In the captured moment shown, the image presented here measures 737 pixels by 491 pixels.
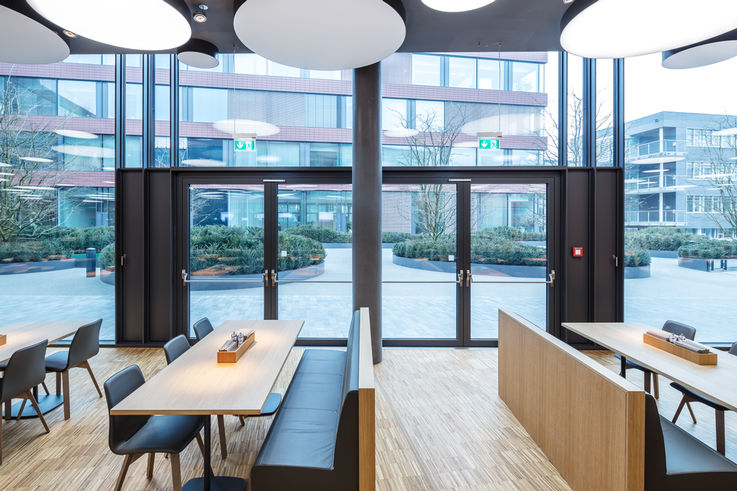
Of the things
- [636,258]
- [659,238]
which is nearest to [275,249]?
[636,258]

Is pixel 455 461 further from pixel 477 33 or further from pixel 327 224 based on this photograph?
pixel 477 33

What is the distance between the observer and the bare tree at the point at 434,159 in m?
5.41

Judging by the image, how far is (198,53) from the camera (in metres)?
3.93

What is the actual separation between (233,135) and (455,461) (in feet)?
15.3

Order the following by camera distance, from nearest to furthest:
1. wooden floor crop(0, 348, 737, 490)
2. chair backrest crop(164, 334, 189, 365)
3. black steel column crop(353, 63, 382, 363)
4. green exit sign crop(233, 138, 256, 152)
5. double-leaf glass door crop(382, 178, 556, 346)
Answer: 1. wooden floor crop(0, 348, 737, 490)
2. chair backrest crop(164, 334, 189, 365)
3. black steel column crop(353, 63, 382, 363)
4. green exit sign crop(233, 138, 256, 152)
5. double-leaf glass door crop(382, 178, 556, 346)

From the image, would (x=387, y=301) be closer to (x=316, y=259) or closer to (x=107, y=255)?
(x=316, y=259)

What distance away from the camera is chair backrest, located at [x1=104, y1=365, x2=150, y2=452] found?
2195mm

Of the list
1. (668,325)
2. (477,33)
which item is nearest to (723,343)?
(668,325)

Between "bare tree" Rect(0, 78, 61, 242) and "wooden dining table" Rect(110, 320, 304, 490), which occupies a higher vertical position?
"bare tree" Rect(0, 78, 61, 242)

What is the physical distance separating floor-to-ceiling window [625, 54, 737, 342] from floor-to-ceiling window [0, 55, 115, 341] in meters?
7.57

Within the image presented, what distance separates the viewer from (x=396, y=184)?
545 centimetres

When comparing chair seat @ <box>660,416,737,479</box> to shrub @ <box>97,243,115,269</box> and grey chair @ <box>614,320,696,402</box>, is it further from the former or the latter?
shrub @ <box>97,243,115,269</box>

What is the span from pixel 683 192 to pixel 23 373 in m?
7.70

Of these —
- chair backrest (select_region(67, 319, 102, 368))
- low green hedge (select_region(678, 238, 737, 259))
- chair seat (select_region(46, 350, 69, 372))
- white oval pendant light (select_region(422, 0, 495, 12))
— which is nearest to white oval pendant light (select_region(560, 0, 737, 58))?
white oval pendant light (select_region(422, 0, 495, 12))
